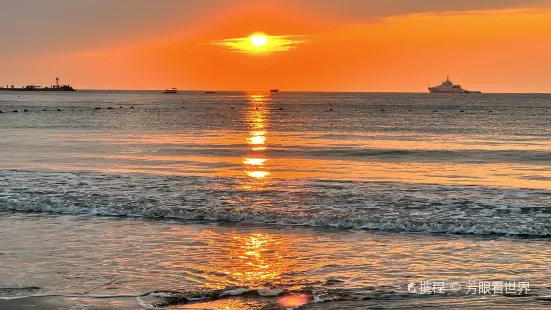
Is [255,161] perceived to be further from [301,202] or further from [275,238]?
[275,238]


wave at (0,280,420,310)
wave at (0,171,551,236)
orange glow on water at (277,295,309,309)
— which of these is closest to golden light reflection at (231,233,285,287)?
wave at (0,280,420,310)

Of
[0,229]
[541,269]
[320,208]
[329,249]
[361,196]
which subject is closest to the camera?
[541,269]

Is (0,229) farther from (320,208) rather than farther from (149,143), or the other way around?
(149,143)

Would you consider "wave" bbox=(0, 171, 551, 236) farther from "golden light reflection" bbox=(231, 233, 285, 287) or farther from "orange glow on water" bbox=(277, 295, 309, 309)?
"orange glow on water" bbox=(277, 295, 309, 309)

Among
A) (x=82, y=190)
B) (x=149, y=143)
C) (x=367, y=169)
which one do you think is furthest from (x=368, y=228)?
(x=149, y=143)

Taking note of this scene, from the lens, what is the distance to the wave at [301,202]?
15039mm

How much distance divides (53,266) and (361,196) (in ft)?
34.3

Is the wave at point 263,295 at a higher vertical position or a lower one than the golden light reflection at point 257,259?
lower

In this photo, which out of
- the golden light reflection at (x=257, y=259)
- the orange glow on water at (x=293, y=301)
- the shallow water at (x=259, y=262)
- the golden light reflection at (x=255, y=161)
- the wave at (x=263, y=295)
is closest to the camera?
the orange glow on water at (x=293, y=301)

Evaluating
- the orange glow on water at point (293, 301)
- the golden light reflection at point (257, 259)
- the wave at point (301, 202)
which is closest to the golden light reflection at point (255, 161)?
the wave at point (301, 202)

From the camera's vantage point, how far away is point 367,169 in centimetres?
2853

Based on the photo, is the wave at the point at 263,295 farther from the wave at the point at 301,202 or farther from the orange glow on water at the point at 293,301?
the wave at the point at 301,202

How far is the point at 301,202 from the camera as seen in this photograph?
1791 cm

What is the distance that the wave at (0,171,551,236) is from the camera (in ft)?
49.3
